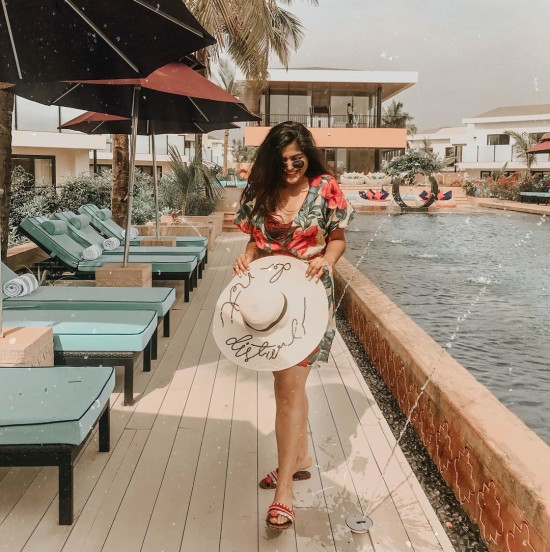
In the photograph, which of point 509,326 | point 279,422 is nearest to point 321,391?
point 279,422

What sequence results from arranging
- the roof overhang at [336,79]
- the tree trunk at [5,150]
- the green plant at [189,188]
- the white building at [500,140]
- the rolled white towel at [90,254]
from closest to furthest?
the tree trunk at [5,150], the rolled white towel at [90,254], the green plant at [189,188], the roof overhang at [336,79], the white building at [500,140]

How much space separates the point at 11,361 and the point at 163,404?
1.06m

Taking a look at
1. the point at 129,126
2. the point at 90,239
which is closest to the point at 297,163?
the point at 90,239

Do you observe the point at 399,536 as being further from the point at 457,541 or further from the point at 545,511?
the point at 545,511

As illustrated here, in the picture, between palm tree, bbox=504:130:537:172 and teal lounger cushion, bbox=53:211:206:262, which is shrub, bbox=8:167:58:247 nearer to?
teal lounger cushion, bbox=53:211:206:262

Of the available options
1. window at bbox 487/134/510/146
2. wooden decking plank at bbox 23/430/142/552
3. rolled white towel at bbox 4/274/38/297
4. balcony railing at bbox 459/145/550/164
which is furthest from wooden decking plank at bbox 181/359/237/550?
window at bbox 487/134/510/146

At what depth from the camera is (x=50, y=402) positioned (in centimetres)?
282

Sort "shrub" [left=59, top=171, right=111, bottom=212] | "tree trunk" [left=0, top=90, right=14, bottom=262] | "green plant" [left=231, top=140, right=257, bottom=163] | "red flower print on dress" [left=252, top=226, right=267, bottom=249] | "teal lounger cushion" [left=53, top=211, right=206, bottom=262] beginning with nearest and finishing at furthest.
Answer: "red flower print on dress" [left=252, top=226, right=267, bottom=249] < "tree trunk" [left=0, top=90, right=14, bottom=262] < "teal lounger cushion" [left=53, top=211, right=206, bottom=262] < "shrub" [left=59, top=171, right=111, bottom=212] < "green plant" [left=231, top=140, right=257, bottom=163]

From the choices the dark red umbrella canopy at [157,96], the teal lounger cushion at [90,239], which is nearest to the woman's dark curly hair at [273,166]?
the dark red umbrella canopy at [157,96]

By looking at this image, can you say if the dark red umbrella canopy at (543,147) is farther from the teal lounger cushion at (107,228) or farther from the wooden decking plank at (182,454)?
the wooden decking plank at (182,454)

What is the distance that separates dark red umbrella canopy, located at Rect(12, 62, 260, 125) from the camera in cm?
577

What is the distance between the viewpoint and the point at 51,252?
23.5 feet

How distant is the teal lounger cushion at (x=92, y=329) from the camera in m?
4.03

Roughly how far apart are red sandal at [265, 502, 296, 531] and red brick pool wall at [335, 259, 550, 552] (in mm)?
741
